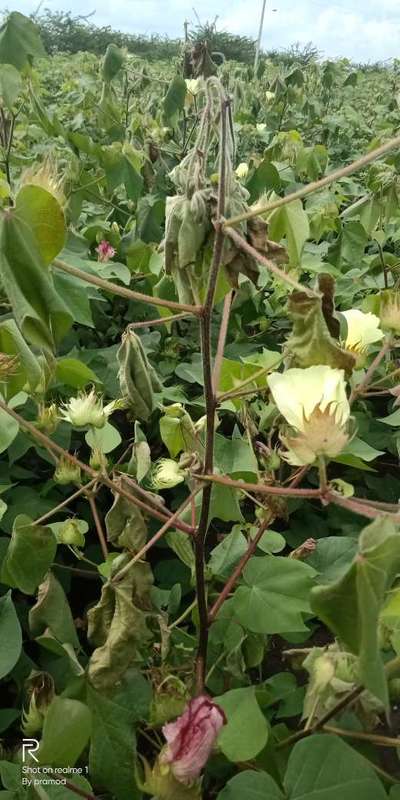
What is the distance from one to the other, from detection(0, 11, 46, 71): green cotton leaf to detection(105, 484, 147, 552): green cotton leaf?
101 centimetres

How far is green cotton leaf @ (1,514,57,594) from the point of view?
70 centimetres

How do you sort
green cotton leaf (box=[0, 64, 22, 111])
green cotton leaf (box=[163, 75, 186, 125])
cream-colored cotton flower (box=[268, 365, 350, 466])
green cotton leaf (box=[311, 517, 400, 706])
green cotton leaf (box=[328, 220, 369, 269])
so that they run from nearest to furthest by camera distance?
green cotton leaf (box=[311, 517, 400, 706]) < cream-colored cotton flower (box=[268, 365, 350, 466]) < green cotton leaf (box=[0, 64, 22, 111]) < green cotton leaf (box=[328, 220, 369, 269]) < green cotton leaf (box=[163, 75, 186, 125])

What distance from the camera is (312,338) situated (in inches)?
20.6

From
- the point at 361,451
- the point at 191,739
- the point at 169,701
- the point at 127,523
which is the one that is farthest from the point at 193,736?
the point at 361,451

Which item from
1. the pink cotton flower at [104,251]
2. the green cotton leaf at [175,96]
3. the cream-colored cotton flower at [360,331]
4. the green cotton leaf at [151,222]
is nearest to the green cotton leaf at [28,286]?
the cream-colored cotton flower at [360,331]

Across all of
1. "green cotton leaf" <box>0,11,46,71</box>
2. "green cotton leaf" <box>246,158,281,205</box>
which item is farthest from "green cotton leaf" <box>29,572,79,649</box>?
"green cotton leaf" <box>0,11,46,71</box>

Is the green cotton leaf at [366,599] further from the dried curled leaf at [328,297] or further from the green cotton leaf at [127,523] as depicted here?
the green cotton leaf at [127,523]

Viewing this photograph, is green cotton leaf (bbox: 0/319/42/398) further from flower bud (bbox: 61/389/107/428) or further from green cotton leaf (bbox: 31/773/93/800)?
green cotton leaf (bbox: 31/773/93/800)

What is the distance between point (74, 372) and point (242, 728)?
1.66 feet

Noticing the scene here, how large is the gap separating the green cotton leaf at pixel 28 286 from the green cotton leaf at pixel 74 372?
390 mm

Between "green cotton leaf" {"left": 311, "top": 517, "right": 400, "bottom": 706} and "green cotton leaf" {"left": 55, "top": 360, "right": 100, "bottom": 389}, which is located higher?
"green cotton leaf" {"left": 311, "top": 517, "right": 400, "bottom": 706}

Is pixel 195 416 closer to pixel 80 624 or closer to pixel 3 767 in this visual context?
pixel 80 624

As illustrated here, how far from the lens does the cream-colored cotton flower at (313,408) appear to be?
493mm

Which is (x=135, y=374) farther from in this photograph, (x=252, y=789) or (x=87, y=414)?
(x=252, y=789)
